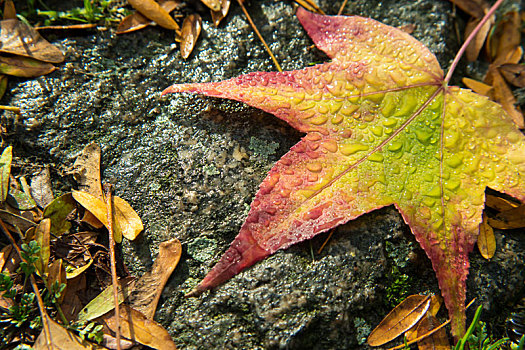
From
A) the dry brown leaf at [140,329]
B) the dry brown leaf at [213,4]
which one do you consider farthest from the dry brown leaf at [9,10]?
the dry brown leaf at [140,329]

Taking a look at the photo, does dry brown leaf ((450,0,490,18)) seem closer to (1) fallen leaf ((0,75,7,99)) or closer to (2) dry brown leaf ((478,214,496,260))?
(2) dry brown leaf ((478,214,496,260))

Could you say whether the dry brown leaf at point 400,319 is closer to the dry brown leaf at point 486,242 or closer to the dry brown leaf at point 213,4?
the dry brown leaf at point 486,242

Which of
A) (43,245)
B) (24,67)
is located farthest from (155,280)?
(24,67)

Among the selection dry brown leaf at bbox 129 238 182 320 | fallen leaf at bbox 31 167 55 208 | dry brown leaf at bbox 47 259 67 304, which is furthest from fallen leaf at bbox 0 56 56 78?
dry brown leaf at bbox 129 238 182 320

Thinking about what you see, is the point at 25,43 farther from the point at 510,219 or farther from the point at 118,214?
the point at 510,219

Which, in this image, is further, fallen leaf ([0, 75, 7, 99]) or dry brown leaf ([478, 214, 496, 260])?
fallen leaf ([0, 75, 7, 99])

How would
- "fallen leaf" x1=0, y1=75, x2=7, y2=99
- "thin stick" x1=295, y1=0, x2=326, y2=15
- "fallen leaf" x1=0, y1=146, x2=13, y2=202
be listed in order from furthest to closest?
"thin stick" x1=295, y1=0, x2=326, y2=15 < "fallen leaf" x1=0, y1=75, x2=7, y2=99 < "fallen leaf" x1=0, y1=146, x2=13, y2=202
